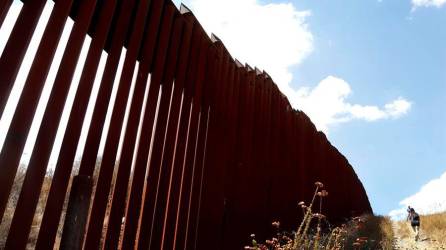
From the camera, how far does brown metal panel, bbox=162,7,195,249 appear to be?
9.61 feet

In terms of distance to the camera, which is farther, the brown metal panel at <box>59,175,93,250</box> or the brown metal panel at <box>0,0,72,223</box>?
the brown metal panel at <box>0,0,72,223</box>

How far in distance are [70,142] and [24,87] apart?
1.20ft

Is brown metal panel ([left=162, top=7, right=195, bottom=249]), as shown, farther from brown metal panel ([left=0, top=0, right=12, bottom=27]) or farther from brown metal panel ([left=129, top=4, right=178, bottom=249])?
brown metal panel ([left=0, top=0, right=12, bottom=27])

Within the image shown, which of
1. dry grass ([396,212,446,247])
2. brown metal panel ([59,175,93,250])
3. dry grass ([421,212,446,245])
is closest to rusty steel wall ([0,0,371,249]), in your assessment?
brown metal panel ([59,175,93,250])

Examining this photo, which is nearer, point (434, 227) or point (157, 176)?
point (157, 176)

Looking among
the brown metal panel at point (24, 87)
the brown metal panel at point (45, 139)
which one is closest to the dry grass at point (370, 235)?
the brown metal panel at point (45, 139)

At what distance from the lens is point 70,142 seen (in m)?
2.05

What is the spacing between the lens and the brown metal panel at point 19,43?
1.75 metres

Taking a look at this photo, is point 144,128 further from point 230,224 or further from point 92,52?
point 230,224

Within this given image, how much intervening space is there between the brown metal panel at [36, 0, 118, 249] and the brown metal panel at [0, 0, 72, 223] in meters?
0.24

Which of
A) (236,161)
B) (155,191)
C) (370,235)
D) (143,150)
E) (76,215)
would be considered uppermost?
(236,161)

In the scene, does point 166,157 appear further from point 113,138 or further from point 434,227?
point 434,227

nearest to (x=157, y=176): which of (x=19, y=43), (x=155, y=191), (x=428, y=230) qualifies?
(x=155, y=191)

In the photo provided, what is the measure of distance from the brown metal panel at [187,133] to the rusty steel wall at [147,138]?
0.01 metres
